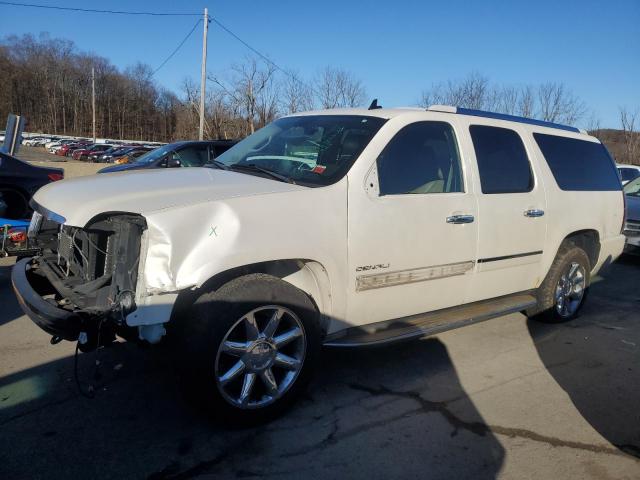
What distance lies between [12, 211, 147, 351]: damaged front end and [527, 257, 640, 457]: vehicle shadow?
307 cm

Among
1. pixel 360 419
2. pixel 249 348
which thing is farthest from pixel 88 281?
pixel 360 419

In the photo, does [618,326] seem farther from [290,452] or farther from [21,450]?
[21,450]

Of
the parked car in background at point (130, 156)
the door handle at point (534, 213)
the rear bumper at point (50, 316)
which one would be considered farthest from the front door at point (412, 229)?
the parked car in background at point (130, 156)

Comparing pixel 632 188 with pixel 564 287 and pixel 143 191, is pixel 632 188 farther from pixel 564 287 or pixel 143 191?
pixel 143 191

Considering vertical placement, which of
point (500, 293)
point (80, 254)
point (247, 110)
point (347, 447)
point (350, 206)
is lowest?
point (347, 447)

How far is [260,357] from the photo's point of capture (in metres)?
3.05

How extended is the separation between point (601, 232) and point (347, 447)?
397 cm

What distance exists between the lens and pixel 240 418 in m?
3.03

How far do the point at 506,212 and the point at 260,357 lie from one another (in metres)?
2.39

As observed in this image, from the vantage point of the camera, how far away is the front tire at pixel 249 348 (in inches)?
110

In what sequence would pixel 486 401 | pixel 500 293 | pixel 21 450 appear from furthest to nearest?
pixel 500 293
pixel 486 401
pixel 21 450

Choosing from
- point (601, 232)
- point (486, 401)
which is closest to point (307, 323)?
point (486, 401)

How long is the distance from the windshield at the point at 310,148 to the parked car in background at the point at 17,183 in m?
5.68

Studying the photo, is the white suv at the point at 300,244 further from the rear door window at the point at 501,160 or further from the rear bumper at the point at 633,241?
the rear bumper at the point at 633,241
